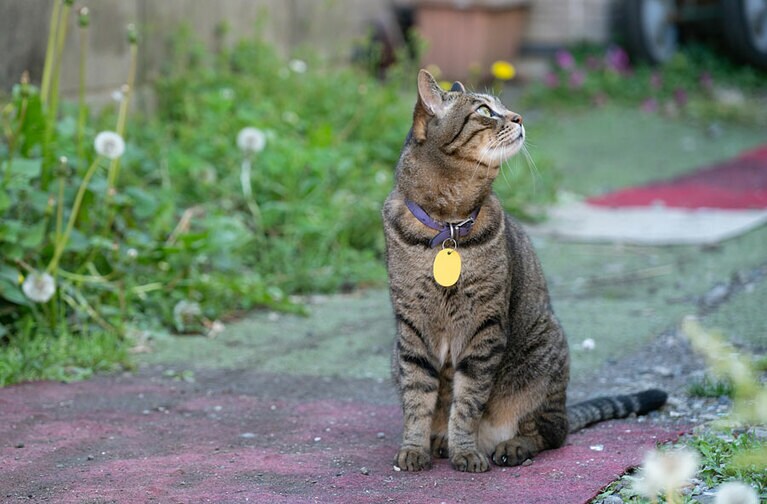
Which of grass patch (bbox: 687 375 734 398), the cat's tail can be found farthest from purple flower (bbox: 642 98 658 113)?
the cat's tail

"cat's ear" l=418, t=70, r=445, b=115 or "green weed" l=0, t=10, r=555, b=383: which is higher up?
"cat's ear" l=418, t=70, r=445, b=115

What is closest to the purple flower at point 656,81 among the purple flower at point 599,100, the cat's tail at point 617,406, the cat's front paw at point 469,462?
the purple flower at point 599,100

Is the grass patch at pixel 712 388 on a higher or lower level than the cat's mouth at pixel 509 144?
lower

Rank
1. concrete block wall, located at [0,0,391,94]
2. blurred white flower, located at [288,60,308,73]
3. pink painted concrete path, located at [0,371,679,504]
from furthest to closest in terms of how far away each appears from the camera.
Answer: blurred white flower, located at [288,60,308,73], concrete block wall, located at [0,0,391,94], pink painted concrete path, located at [0,371,679,504]

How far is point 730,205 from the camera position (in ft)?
24.3

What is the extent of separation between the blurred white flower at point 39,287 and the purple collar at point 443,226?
1.77 metres

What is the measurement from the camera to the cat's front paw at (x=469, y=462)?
3.26 meters

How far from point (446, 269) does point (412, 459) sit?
1.92ft

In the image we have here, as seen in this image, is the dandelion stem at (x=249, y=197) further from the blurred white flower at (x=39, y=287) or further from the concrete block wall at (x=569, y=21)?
the concrete block wall at (x=569, y=21)

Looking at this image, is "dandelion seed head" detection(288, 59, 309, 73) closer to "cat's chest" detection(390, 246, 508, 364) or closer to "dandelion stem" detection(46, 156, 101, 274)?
"dandelion stem" detection(46, 156, 101, 274)

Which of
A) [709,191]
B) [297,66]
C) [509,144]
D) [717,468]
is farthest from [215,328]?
[709,191]

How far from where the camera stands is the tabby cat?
3.29 m

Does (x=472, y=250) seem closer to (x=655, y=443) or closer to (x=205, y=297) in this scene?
(x=655, y=443)

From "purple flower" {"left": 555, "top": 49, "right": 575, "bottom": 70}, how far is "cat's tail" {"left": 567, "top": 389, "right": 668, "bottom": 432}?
7532 mm
